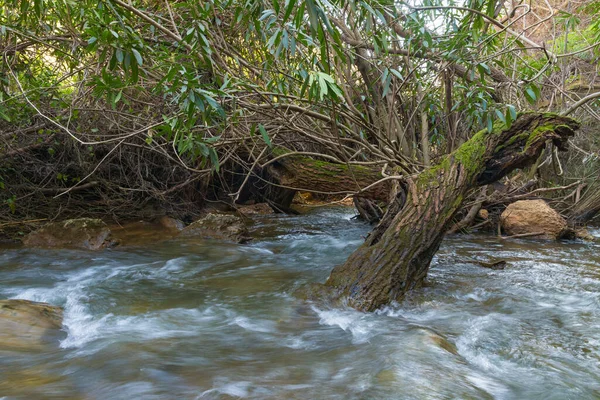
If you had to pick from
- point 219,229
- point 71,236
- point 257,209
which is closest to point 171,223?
point 219,229

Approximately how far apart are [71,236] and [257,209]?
451 centimetres

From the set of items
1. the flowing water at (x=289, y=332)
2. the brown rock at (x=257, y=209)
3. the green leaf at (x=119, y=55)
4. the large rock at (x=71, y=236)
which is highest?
the green leaf at (x=119, y=55)

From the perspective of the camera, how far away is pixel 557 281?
473cm

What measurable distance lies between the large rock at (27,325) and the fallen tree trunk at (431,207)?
7.03 ft

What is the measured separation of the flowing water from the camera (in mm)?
2619

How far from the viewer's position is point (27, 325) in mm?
3377

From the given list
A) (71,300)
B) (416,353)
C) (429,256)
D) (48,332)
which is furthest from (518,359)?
(71,300)

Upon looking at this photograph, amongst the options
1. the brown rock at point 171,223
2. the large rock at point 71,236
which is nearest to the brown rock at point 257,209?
the brown rock at point 171,223

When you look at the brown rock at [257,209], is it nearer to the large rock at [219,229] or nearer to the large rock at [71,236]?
Answer: the large rock at [219,229]

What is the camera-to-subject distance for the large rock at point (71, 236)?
6.29 meters

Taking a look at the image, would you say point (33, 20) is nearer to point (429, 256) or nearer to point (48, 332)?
point (48, 332)

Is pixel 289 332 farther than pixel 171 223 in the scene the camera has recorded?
No

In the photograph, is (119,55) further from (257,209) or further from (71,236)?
(257,209)

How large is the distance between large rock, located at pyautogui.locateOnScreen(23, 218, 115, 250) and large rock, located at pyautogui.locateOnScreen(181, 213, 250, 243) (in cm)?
119
